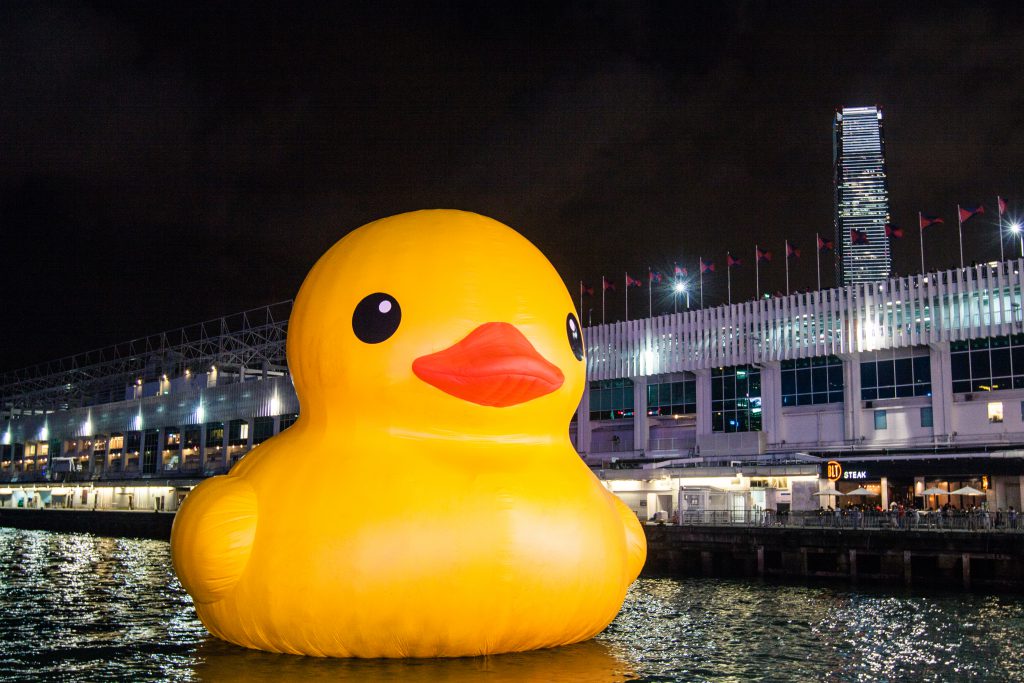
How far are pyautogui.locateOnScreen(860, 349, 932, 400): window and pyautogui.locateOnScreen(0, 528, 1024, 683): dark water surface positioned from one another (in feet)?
90.4

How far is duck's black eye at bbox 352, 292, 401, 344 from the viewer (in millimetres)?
13328

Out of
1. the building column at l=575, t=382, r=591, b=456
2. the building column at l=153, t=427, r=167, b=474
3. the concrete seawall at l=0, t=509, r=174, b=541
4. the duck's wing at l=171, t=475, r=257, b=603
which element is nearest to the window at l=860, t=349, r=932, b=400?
the building column at l=575, t=382, r=591, b=456

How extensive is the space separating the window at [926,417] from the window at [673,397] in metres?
15.5

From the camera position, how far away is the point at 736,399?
6606 cm

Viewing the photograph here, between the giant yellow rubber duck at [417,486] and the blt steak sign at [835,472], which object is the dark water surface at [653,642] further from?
the blt steak sign at [835,472]

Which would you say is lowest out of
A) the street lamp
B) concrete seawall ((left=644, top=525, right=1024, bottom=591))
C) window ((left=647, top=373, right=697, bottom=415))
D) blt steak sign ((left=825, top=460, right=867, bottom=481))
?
concrete seawall ((left=644, top=525, right=1024, bottom=591))

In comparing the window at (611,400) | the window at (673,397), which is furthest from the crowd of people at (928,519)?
the window at (611,400)

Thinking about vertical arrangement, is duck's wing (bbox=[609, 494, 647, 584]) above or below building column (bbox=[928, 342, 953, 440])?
below

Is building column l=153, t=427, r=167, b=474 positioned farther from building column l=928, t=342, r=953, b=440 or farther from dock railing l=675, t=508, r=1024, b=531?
building column l=928, t=342, r=953, b=440

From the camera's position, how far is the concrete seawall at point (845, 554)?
33.9 m

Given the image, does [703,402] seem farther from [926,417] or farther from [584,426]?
[926,417]

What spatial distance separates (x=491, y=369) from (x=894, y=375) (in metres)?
52.1

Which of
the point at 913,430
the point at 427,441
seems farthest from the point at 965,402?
the point at 427,441

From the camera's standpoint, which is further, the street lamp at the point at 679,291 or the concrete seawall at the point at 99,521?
the concrete seawall at the point at 99,521
